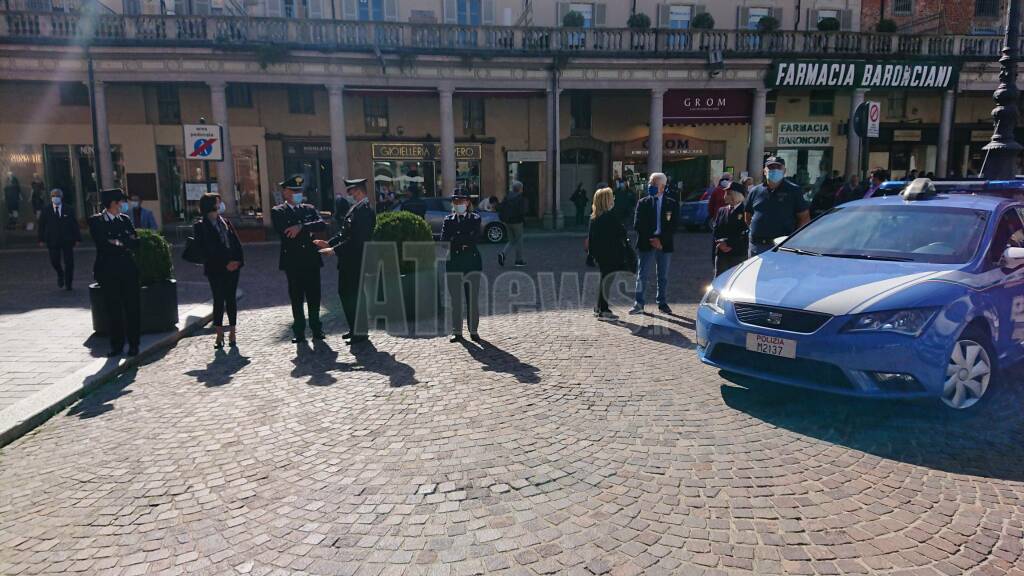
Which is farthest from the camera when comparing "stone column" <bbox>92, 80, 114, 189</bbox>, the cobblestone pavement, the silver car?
"stone column" <bbox>92, 80, 114, 189</bbox>

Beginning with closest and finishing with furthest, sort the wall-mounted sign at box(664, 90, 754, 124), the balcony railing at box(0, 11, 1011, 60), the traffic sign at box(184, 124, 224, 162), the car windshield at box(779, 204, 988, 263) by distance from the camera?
the car windshield at box(779, 204, 988, 263)
the traffic sign at box(184, 124, 224, 162)
the balcony railing at box(0, 11, 1011, 60)
the wall-mounted sign at box(664, 90, 754, 124)

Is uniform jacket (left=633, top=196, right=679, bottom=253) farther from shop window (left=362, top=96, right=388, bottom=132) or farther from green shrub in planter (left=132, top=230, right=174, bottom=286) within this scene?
shop window (left=362, top=96, right=388, bottom=132)

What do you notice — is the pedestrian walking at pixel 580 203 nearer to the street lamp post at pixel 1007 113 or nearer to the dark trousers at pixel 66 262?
the street lamp post at pixel 1007 113

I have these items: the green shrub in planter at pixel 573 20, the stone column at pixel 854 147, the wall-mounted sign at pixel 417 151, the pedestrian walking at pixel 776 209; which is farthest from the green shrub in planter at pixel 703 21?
the pedestrian walking at pixel 776 209

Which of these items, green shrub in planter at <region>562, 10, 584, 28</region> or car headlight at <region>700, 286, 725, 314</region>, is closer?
car headlight at <region>700, 286, 725, 314</region>

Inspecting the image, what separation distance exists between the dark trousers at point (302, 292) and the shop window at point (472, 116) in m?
19.7

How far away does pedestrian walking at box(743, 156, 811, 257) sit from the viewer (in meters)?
7.54

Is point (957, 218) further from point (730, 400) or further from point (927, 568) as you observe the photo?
point (927, 568)

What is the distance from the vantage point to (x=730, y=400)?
206 inches

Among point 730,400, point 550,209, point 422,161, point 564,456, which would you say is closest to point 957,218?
point 730,400

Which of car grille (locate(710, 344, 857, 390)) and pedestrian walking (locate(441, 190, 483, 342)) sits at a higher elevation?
pedestrian walking (locate(441, 190, 483, 342))

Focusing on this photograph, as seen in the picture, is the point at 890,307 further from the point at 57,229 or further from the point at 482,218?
the point at 482,218

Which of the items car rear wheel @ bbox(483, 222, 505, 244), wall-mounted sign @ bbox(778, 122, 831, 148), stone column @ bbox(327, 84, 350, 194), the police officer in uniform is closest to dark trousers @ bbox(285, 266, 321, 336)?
the police officer in uniform

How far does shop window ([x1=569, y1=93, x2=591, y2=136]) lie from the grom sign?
7.15 meters
